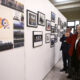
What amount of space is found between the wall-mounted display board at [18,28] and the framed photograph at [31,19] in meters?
0.23

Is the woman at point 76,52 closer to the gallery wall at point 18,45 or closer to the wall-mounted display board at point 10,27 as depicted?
the gallery wall at point 18,45

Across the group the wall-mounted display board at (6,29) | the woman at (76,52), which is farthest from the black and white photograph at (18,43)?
the woman at (76,52)

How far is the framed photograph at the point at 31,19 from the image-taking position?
208cm

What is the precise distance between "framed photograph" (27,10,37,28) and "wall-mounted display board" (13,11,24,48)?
0.77 ft

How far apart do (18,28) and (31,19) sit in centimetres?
53

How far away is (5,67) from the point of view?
4.92 feet

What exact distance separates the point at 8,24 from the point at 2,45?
1.12ft

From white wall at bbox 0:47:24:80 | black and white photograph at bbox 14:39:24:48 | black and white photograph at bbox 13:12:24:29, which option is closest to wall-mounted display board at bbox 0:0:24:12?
black and white photograph at bbox 13:12:24:29

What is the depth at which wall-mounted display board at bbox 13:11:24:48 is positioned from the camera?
170 cm

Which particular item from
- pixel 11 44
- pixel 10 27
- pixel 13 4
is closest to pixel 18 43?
pixel 11 44

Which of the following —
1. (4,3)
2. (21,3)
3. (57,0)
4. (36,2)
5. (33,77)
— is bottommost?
(33,77)

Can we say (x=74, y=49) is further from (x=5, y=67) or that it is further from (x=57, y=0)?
(x=57, y=0)

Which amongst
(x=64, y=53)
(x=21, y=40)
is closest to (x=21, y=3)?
(x=21, y=40)

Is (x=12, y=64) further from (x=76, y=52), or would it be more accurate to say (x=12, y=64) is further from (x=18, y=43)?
(x=76, y=52)
